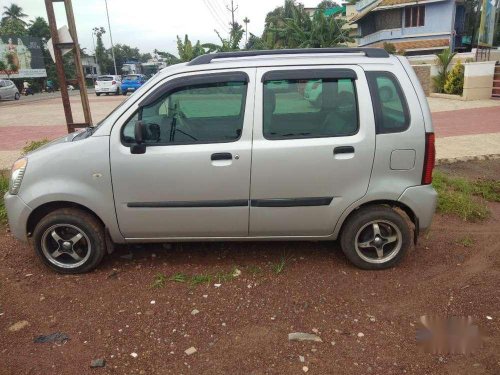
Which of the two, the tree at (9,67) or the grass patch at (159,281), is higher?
the tree at (9,67)

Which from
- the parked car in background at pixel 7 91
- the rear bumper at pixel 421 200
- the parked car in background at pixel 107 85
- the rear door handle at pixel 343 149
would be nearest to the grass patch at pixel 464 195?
the rear bumper at pixel 421 200

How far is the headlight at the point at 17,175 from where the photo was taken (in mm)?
3646

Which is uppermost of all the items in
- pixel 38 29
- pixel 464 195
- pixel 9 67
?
pixel 38 29

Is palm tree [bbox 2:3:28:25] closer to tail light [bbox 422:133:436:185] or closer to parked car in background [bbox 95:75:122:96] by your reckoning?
parked car in background [bbox 95:75:122:96]

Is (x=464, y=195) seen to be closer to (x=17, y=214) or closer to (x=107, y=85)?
(x=17, y=214)

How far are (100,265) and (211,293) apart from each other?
3.93 ft

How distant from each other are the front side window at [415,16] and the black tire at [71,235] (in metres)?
39.0

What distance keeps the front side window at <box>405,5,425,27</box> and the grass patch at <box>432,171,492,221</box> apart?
3455cm

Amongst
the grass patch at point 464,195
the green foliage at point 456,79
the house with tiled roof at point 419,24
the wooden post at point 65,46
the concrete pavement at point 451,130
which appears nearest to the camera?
the grass patch at point 464,195

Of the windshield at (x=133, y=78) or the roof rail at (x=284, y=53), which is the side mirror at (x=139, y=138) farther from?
the windshield at (x=133, y=78)

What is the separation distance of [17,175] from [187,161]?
148 centimetres

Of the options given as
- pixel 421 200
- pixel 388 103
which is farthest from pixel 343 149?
pixel 421 200

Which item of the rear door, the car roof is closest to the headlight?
the car roof

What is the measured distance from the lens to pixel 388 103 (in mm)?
3512
